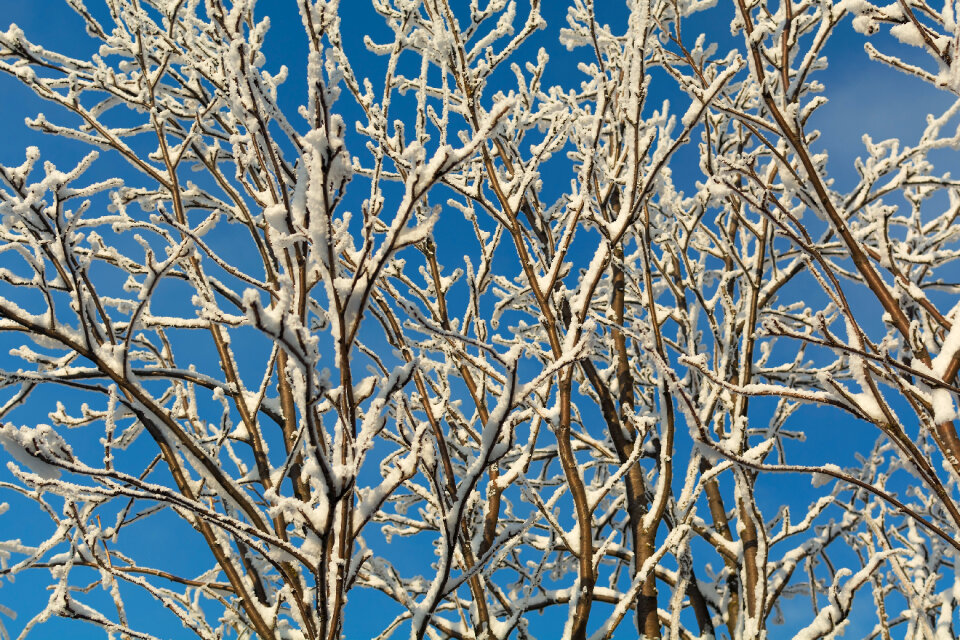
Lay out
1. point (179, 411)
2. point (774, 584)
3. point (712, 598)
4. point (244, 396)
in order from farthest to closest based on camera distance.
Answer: point (712, 598), point (774, 584), point (179, 411), point (244, 396)

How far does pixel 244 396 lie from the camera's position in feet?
9.37

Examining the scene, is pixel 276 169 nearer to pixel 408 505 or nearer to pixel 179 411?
pixel 179 411

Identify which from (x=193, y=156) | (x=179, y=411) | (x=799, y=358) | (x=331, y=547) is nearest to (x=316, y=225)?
(x=331, y=547)

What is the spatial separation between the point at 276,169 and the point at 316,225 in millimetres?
264

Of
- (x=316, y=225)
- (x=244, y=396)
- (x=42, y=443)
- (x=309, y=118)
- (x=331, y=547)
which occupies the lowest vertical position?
(x=331, y=547)

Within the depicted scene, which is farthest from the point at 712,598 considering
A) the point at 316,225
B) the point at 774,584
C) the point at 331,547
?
the point at 316,225

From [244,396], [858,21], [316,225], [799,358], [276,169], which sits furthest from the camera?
[799,358]

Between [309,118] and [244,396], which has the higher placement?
[244,396]

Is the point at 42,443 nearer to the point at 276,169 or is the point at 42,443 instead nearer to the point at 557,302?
the point at 276,169

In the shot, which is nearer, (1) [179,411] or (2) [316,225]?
(2) [316,225]

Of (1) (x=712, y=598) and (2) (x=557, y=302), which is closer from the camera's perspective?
(2) (x=557, y=302)

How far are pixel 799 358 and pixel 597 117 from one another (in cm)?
269

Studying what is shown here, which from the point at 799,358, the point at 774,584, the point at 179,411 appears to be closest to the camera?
the point at 179,411

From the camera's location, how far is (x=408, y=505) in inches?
187
